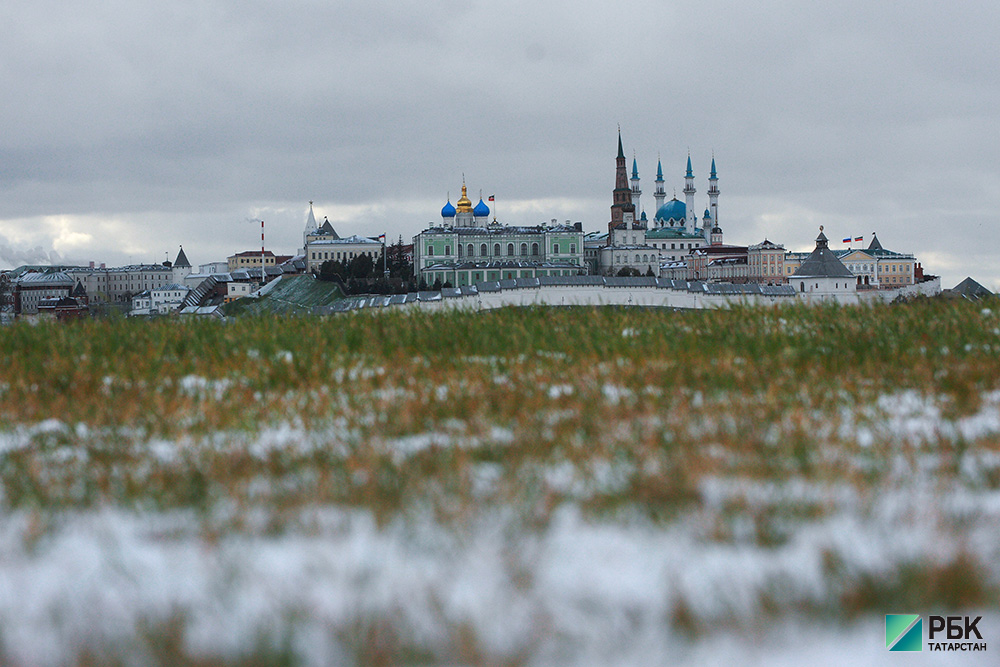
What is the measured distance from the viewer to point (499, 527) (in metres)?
2.39

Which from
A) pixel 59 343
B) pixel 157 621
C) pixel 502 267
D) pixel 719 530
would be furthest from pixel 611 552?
pixel 502 267

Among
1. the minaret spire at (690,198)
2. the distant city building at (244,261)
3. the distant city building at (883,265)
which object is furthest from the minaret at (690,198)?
the distant city building at (244,261)

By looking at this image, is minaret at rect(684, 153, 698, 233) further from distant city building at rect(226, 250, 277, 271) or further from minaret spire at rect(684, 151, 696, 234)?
distant city building at rect(226, 250, 277, 271)

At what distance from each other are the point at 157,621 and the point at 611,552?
113cm

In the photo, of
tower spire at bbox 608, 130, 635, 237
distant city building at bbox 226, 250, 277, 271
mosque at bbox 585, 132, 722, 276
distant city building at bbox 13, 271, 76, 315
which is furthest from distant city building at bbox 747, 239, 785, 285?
distant city building at bbox 13, 271, 76, 315

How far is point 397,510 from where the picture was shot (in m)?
2.47

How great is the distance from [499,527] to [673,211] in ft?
445

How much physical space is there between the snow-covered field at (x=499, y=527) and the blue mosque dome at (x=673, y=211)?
436 ft

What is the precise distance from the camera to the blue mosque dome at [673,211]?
13300 cm

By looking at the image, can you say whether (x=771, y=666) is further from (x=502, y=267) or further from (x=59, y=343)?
(x=502, y=267)

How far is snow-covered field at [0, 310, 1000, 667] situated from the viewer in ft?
6.31

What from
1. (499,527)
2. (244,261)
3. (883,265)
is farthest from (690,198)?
(499,527)

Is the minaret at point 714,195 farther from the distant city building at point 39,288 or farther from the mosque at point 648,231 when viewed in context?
the distant city building at point 39,288

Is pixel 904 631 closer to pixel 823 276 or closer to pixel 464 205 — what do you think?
pixel 823 276
